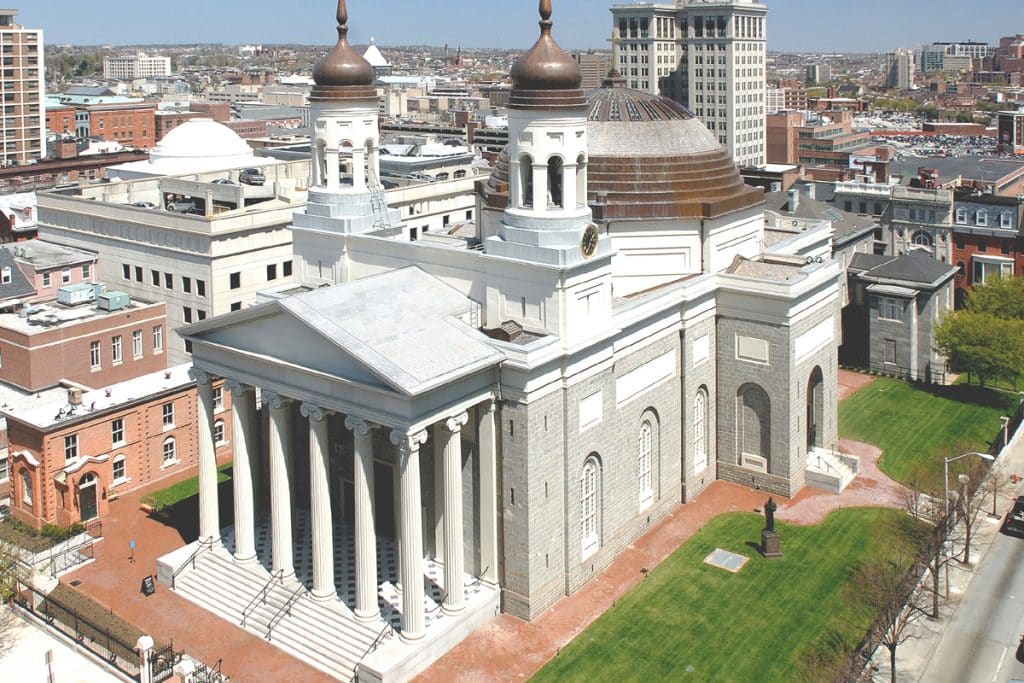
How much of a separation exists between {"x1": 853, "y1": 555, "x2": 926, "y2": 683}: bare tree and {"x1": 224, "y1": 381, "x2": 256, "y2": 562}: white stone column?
25.9 m

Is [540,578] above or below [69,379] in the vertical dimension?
below

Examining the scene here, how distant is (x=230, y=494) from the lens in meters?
56.5

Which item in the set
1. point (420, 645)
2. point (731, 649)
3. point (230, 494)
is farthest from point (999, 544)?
point (230, 494)

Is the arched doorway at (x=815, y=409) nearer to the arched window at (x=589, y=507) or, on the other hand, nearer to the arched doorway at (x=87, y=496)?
the arched window at (x=589, y=507)

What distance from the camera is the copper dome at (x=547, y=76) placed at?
142 ft

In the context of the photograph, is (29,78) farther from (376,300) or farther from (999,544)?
(999,544)

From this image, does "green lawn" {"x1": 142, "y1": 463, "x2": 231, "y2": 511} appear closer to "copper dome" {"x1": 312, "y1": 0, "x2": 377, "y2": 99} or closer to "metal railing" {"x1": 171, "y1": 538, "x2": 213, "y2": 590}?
"metal railing" {"x1": 171, "y1": 538, "x2": 213, "y2": 590}

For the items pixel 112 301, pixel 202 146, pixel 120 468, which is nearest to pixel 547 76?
pixel 120 468

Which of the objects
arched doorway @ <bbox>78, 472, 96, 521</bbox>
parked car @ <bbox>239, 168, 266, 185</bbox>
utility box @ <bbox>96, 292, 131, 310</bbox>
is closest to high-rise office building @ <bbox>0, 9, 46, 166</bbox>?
parked car @ <bbox>239, 168, 266, 185</bbox>

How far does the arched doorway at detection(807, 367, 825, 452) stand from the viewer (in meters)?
58.8

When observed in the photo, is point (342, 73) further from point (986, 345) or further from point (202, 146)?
point (202, 146)

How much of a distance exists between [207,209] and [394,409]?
44.2m

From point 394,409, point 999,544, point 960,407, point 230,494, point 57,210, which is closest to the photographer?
point 394,409

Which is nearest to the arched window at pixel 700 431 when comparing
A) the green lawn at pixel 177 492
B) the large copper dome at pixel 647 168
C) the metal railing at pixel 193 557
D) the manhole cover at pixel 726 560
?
the manhole cover at pixel 726 560
